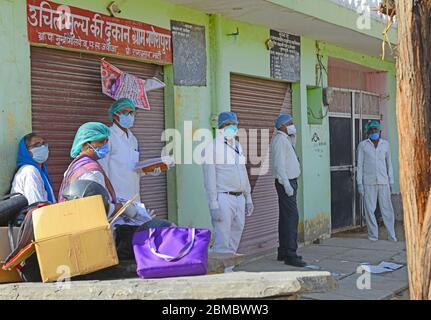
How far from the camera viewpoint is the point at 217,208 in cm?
641

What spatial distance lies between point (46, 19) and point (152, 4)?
151 cm

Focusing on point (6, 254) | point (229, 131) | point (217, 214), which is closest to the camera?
→ point (6, 254)

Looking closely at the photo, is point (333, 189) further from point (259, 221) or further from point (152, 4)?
point (152, 4)

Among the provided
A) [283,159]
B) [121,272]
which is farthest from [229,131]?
[121,272]

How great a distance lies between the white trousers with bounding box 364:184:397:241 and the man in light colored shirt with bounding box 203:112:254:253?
343 cm

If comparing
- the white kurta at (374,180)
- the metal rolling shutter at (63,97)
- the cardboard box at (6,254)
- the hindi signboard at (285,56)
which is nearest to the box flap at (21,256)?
the cardboard box at (6,254)

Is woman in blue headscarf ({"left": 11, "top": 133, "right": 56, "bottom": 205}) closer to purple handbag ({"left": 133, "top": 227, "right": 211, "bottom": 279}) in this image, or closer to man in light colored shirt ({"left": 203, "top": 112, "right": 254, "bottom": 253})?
purple handbag ({"left": 133, "top": 227, "right": 211, "bottom": 279})

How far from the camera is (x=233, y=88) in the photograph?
7.95m

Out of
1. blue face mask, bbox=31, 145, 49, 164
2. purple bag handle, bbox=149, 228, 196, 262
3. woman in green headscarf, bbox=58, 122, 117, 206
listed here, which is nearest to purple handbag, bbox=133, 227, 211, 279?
purple bag handle, bbox=149, 228, 196, 262

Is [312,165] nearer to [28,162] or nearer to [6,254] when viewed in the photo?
[28,162]

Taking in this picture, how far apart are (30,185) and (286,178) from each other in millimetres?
3502

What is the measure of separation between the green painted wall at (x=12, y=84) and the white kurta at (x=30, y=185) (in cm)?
23

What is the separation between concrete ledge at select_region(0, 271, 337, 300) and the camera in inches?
130

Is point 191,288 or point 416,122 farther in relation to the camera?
point 191,288
